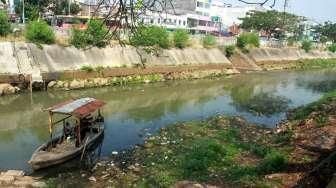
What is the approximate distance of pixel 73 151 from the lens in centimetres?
1575

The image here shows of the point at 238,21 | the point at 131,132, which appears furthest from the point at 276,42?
the point at 131,132

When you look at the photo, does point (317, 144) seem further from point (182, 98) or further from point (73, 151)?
point (182, 98)

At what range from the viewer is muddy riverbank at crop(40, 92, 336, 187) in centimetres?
1279

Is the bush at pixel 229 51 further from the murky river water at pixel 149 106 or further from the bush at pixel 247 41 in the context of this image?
the murky river water at pixel 149 106

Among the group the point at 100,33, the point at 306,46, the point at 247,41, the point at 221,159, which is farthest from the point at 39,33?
the point at 306,46

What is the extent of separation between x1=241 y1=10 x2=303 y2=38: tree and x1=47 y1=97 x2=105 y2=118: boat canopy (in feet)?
208

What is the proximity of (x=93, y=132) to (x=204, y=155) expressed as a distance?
5.31m

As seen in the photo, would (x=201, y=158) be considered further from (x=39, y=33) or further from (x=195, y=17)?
(x=195, y=17)

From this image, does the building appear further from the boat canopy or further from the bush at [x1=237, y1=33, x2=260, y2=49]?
the boat canopy

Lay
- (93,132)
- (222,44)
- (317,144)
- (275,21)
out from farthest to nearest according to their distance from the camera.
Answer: (275,21), (222,44), (93,132), (317,144)

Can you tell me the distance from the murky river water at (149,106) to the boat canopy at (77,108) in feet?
5.90

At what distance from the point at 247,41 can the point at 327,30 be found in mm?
54456

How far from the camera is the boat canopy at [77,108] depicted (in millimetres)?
16422

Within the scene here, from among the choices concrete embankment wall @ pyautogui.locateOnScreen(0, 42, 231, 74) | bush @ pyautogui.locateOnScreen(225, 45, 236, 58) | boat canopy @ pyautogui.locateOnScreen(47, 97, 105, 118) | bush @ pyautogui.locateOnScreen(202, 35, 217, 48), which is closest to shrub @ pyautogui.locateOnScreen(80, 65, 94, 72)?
concrete embankment wall @ pyautogui.locateOnScreen(0, 42, 231, 74)
